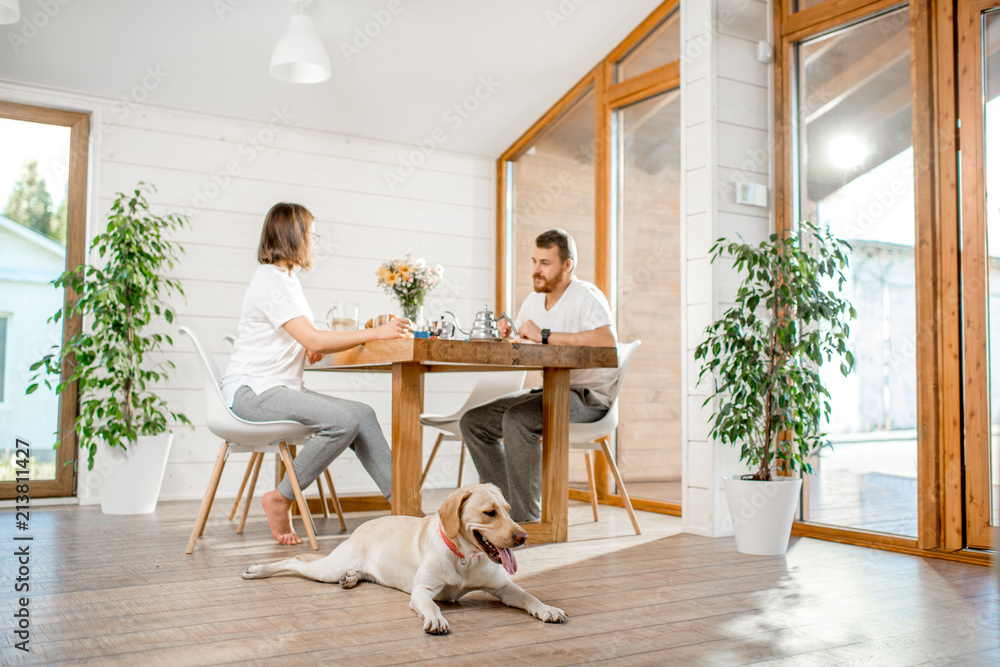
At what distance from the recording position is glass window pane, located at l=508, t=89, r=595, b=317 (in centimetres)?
465

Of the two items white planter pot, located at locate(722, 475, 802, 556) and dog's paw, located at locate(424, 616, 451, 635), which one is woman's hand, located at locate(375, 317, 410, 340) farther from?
white planter pot, located at locate(722, 475, 802, 556)

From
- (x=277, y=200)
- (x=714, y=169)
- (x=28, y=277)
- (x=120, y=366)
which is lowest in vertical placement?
(x=120, y=366)

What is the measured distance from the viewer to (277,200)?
4.77 metres

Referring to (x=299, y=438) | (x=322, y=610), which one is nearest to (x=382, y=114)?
(x=299, y=438)

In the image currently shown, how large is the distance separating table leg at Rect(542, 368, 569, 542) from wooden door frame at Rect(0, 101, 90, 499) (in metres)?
2.69

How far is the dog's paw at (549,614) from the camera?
1929 mm

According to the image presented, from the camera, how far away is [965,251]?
2.85m

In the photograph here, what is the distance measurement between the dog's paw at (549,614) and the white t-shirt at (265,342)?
4.81 ft

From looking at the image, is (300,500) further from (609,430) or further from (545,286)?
(545,286)

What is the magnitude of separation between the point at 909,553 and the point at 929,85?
5.65 feet

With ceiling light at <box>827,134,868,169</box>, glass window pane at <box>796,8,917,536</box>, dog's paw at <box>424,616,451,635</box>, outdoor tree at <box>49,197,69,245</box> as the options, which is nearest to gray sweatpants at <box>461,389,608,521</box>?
glass window pane at <box>796,8,917,536</box>

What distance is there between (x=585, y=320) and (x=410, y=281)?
737 mm

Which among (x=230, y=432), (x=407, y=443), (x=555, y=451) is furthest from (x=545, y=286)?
(x=230, y=432)

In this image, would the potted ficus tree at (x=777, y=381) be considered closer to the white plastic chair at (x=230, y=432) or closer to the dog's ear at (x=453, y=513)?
the dog's ear at (x=453, y=513)
